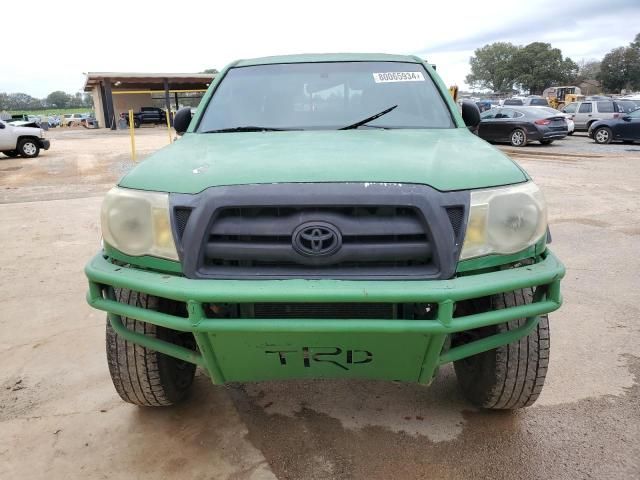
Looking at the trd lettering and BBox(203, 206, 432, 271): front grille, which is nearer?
BBox(203, 206, 432, 271): front grille

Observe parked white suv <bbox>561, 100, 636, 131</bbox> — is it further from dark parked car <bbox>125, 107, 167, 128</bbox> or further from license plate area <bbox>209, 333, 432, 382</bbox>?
dark parked car <bbox>125, 107, 167, 128</bbox>

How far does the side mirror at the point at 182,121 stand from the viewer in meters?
3.40

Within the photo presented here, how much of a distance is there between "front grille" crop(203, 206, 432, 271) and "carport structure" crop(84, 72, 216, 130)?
3469cm

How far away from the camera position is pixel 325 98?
3150 millimetres

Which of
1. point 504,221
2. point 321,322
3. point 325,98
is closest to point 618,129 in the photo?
point 325,98

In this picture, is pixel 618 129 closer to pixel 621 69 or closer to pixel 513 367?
pixel 513 367

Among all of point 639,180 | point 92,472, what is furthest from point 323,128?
point 639,180

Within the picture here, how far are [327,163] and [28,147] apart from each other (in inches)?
697

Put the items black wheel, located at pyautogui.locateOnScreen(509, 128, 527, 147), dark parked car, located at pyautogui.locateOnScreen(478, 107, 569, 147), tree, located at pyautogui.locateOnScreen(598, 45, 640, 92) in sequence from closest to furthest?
dark parked car, located at pyautogui.locateOnScreen(478, 107, 569, 147) → black wheel, located at pyautogui.locateOnScreen(509, 128, 527, 147) → tree, located at pyautogui.locateOnScreen(598, 45, 640, 92)

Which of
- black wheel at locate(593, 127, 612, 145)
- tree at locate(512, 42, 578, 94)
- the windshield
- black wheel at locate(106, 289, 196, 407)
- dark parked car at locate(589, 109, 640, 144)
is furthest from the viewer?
tree at locate(512, 42, 578, 94)

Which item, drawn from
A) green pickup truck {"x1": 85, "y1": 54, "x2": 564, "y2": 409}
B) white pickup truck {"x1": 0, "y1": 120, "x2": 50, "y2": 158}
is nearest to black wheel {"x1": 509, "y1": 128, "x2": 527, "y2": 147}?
white pickup truck {"x1": 0, "y1": 120, "x2": 50, "y2": 158}

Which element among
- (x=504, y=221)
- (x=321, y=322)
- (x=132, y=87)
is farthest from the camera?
(x=132, y=87)

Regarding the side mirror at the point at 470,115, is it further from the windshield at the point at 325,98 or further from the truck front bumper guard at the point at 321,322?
the truck front bumper guard at the point at 321,322

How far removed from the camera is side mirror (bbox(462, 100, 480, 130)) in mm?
3381
